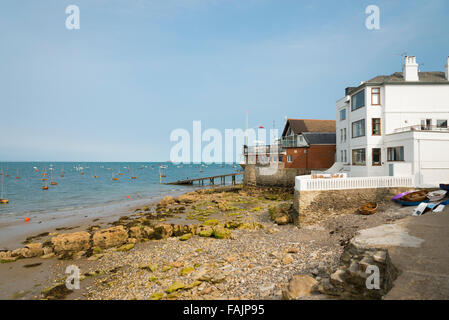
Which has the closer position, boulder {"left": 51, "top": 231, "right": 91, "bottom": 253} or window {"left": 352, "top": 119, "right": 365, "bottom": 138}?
boulder {"left": 51, "top": 231, "right": 91, "bottom": 253}

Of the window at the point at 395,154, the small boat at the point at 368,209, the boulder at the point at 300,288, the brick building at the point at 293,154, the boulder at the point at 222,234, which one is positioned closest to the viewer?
the boulder at the point at 300,288

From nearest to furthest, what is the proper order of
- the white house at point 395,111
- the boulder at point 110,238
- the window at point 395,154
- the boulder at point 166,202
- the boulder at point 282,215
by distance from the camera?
the boulder at point 110,238 → the boulder at point 282,215 → the window at point 395,154 → the white house at point 395,111 → the boulder at point 166,202

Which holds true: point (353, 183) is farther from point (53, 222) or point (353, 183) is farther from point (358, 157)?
point (53, 222)

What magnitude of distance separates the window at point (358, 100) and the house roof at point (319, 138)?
9.26 m

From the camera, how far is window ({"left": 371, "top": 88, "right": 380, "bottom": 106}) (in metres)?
24.1

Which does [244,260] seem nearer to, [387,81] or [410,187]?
[410,187]

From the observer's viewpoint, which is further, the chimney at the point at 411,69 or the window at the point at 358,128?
the window at the point at 358,128

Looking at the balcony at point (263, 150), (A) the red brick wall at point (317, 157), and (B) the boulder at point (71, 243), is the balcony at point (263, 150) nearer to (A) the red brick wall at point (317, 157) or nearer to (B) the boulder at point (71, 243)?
(A) the red brick wall at point (317, 157)

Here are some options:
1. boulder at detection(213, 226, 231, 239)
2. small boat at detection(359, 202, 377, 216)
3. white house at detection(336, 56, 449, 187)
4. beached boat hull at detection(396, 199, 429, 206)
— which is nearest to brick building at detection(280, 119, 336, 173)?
white house at detection(336, 56, 449, 187)

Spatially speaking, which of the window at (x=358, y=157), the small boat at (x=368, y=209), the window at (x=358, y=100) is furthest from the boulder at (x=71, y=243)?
the window at (x=358, y=100)

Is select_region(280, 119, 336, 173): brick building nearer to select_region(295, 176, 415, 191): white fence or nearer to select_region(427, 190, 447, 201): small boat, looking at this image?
select_region(295, 176, 415, 191): white fence

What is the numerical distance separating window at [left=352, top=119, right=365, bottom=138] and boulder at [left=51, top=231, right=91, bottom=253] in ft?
90.1

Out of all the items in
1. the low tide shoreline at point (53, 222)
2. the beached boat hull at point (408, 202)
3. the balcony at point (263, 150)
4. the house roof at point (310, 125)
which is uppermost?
the house roof at point (310, 125)

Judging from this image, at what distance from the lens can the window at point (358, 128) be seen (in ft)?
82.7
